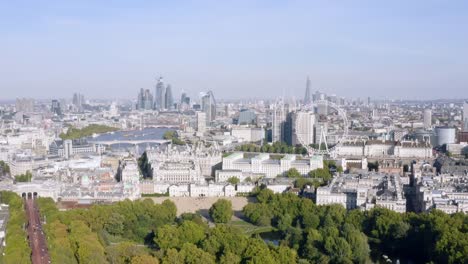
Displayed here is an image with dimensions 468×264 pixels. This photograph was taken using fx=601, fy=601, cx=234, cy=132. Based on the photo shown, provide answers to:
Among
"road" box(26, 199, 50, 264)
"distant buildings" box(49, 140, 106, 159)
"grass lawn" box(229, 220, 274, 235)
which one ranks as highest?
"distant buildings" box(49, 140, 106, 159)

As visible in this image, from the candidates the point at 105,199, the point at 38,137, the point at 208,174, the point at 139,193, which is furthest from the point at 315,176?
the point at 38,137

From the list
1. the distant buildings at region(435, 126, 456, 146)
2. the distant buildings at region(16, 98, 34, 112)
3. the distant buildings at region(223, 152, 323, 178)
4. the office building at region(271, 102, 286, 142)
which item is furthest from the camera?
the distant buildings at region(16, 98, 34, 112)

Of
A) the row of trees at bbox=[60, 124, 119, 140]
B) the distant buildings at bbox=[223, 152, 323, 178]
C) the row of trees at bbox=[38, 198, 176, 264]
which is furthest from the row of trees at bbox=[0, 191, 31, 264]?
the row of trees at bbox=[60, 124, 119, 140]

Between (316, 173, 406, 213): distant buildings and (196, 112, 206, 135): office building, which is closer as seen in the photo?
(316, 173, 406, 213): distant buildings

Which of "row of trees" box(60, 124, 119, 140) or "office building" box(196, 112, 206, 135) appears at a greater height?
"office building" box(196, 112, 206, 135)

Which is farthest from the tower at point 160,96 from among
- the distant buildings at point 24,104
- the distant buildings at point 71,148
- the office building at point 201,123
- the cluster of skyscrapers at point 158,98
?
the distant buildings at point 71,148

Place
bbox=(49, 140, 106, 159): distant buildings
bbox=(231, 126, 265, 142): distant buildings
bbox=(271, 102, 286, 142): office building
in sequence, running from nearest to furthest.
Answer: bbox=(49, 140, 106, 159): distant buildings, bbox=(271, 102, 286, 142): office building, bbox=(231, 126, 265, 142): distant buildings

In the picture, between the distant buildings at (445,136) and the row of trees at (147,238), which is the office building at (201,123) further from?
the row of trees at (147,238)

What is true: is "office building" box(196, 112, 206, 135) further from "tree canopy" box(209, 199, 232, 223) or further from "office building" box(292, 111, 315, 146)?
"tree canopy" box(209, 199, 232, 223)

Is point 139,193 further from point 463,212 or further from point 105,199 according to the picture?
point 463,212
